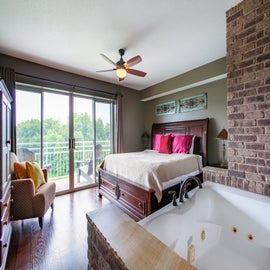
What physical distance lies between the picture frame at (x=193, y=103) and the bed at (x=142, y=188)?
0.34 metres

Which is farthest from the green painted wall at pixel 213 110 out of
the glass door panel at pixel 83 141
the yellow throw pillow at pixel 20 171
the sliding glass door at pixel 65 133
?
the yellow throw pillow at pixel 20 171

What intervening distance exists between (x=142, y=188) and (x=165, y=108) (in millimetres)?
2808

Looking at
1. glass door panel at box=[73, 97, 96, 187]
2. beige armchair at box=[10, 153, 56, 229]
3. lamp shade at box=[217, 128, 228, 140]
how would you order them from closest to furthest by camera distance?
1. beige armchair at box=[10, 153, 56, 229]
2. lamp shade at box=[217, 128, 228, 140]
3. glass door panel at box=[73, 97, 96, 187]

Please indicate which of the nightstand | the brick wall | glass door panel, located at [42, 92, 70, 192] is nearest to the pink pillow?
the nightstand

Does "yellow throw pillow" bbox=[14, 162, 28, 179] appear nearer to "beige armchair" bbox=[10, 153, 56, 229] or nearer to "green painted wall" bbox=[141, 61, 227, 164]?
"beige armchair" bbox=[10, 153, 56, 229]

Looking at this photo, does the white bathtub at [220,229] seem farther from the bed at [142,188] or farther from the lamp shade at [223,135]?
the lamp shade at [223,135]

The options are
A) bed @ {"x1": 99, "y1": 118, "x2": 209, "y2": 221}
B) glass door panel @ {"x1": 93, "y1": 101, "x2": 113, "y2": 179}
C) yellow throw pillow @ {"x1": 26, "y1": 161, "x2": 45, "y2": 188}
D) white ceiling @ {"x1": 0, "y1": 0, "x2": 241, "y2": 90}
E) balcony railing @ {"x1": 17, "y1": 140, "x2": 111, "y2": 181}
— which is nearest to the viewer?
white ceiling @ {"x1": 0, "y1": 0, "x2": 241, "y2": 90}

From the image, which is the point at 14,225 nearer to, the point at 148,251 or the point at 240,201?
the point at 148,251

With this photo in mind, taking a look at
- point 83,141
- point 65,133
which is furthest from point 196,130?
point 65,133

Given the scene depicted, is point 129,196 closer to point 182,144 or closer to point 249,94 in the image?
point 182,144

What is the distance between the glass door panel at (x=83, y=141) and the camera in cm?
366

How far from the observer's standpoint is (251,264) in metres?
1.40

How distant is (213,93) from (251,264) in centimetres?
289

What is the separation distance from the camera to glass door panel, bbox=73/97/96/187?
144 inches
